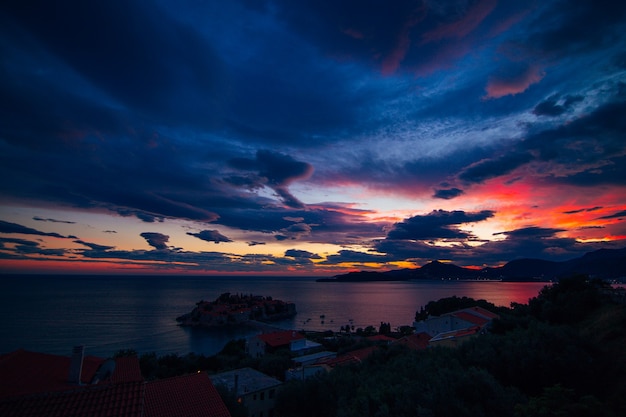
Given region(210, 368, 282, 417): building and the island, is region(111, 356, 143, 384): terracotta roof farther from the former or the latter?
the island

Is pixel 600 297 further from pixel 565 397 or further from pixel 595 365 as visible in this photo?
pixel 565 397

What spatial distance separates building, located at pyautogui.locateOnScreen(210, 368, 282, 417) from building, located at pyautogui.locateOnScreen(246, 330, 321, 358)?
19.9m

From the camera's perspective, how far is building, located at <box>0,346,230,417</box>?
20.4ft

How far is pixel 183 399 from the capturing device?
12125 mm

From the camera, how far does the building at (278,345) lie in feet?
152

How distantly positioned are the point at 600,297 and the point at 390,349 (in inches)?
614

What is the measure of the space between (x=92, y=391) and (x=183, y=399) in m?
6.42

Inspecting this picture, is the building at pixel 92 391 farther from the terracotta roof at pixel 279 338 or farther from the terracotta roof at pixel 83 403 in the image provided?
the terracotta roof at pixel 279 338

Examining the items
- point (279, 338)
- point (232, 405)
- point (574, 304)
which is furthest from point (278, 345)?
point (574, 304)

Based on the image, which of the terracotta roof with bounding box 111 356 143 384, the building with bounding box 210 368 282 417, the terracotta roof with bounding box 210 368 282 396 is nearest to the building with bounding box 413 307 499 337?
the terracotta roof with bounding box 210 368 282 396

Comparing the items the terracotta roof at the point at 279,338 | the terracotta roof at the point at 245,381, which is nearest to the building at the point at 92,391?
the terracotta roof at the point at 245,381

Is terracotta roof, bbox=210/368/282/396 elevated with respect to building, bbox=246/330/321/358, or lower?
elevated

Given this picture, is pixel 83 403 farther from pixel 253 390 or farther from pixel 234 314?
pixel 234 314

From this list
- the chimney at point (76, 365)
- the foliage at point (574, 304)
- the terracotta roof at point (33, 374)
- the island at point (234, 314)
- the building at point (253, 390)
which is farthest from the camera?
the island at point (234, 314)
